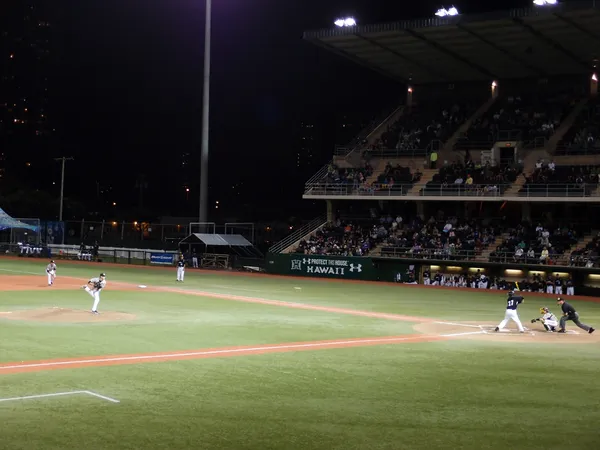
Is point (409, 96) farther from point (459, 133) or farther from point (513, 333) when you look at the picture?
point (513, 333)

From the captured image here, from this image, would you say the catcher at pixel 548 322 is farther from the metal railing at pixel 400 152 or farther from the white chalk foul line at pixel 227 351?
the metal railing at pixel 400 152

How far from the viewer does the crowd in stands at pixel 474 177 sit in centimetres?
4803

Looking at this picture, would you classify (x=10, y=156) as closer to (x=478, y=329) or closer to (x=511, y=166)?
(x=511, y=166)

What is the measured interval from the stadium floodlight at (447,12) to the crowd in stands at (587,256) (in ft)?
57.5

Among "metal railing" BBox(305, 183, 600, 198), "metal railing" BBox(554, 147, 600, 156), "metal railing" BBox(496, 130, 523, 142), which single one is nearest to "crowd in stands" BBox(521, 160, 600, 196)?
"metal railing" BBox(305, 183, 600, 198)

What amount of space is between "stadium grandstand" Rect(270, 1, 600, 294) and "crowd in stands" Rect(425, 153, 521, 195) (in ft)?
0.37

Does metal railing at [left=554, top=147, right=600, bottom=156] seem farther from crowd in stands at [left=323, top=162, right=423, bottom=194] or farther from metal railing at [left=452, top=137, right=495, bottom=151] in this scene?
crowd in stands at [left=323, top=162, right=423, bottom=194]

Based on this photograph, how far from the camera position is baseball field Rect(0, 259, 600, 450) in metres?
9.47

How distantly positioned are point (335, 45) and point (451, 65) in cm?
1027

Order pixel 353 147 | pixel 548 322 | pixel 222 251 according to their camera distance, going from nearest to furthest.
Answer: pixel 548 322
pixel 222 251
pixel 353 147

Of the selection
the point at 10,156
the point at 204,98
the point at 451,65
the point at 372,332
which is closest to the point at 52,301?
the point at 372,332

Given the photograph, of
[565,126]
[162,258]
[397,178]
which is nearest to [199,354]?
[397,178]

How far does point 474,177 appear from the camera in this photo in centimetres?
4984

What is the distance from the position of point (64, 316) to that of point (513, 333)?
14672 millimetres
